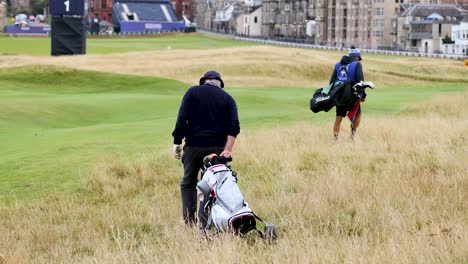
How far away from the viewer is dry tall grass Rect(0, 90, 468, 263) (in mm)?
9664

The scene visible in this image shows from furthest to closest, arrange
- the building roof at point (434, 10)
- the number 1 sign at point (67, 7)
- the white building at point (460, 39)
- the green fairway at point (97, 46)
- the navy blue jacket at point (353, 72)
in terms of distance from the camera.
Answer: the building roof at point (434, 10)
the white building at point (460, 39)
the green fairway at point (97, 46)
the number 1 sign at point (67, 7)
the navy blue jacket at point (353, 72)

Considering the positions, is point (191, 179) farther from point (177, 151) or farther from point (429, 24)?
point (429, 24)

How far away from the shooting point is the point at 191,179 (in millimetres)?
11695

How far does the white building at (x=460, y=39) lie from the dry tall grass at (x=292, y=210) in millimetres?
132876

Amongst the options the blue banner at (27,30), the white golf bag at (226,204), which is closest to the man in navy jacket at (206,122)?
the white golf bag at (226,204)

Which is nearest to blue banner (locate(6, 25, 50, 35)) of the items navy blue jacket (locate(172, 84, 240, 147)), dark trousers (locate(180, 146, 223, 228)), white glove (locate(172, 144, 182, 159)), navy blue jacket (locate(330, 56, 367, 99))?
navy blue jacket (locate(330, 56, 367, 99))

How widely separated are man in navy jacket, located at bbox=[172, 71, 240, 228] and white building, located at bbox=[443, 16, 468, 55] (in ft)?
464

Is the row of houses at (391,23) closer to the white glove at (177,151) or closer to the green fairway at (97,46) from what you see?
the green fairway at (97,46)

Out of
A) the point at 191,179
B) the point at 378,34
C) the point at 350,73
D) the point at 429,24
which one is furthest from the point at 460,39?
the point at 191,179

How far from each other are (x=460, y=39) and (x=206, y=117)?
14333cm

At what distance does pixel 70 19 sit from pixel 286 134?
160 feet

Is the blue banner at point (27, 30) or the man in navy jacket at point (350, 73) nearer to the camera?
the man in navy jacket at point (350, 73)

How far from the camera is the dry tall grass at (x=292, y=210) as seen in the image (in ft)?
31.7

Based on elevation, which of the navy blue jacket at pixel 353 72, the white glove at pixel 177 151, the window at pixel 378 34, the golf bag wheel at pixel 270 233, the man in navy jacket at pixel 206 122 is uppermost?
the window at pixel 378 34
